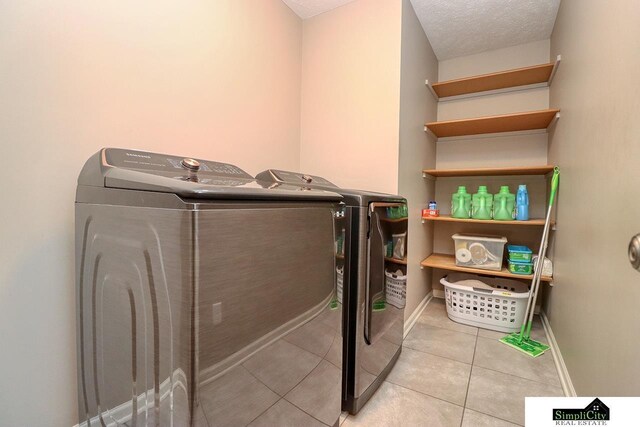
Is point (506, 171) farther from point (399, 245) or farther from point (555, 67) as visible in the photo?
point (399, 245)

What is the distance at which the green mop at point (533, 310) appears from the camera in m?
1.88

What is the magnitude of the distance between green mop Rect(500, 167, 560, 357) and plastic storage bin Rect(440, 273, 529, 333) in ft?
0.22

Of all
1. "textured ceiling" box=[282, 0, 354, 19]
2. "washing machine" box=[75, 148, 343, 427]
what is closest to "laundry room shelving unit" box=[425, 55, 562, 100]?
"textured ceiling" box=[282, 0, 354, 19]

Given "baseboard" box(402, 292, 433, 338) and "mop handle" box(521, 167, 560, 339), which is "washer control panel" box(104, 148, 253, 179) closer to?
"baseboard" box(402, 292, 433, 338)

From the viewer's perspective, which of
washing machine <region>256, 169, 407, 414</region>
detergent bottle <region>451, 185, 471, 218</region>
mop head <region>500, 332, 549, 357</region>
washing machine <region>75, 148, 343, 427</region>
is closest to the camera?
washing machine <region>75, 148, 343, 427</region>

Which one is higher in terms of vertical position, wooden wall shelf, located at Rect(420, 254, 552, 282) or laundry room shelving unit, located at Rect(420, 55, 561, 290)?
laundry room shelving unit, located at Rect(420, 55, 561, 290)

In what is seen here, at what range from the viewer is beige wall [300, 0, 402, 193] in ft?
6.41

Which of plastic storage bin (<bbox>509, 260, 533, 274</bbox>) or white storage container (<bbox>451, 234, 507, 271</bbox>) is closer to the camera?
plastic storage bin (<bbox>509, 260, 533, 274</bbox>)

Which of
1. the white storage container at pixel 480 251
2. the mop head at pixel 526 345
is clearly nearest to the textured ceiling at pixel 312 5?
the white storage container at pixel 480 251

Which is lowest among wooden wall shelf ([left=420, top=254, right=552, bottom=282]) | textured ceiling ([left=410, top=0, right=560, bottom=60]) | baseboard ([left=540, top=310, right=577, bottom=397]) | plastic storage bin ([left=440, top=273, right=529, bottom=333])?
baseboard ([left=540, top=310, right=577, bottom=397])

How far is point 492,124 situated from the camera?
2395mm

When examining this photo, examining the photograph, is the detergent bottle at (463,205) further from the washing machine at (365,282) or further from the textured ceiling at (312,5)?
the textured ceiling at (312,5)

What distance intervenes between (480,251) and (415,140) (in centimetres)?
108

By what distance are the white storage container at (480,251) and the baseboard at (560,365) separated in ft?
1.77
